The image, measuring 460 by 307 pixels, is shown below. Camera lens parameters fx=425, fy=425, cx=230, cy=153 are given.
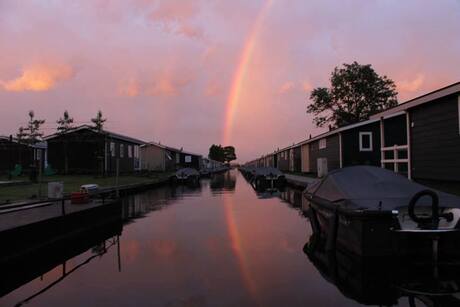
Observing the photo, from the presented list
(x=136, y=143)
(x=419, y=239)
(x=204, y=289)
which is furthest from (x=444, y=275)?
(x=136, y=143)

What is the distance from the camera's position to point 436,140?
49.3ft

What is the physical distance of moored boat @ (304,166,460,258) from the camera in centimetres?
754

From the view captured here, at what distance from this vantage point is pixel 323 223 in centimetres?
1042

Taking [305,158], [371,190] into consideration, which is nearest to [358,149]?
[305,158]

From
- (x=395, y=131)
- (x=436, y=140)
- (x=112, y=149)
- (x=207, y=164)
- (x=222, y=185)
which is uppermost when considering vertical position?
(x=395, y=131)

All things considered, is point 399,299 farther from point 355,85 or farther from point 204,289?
point 355,85

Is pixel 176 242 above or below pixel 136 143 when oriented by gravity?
below

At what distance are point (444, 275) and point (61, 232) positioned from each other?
8753 mm

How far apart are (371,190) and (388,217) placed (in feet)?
5.37

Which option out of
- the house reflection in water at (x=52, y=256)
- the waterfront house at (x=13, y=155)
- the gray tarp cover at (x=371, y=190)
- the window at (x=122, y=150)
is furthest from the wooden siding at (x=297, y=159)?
the gray tarp cover at (x=371, y=190)

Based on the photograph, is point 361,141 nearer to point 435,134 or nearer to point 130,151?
point 435,134

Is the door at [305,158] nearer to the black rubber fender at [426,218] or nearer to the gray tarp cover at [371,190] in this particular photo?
the gray tarp cover at [371,190]

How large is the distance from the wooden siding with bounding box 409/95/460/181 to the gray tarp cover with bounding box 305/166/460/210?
5.29 meters

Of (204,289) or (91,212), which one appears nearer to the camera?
(204,289)
